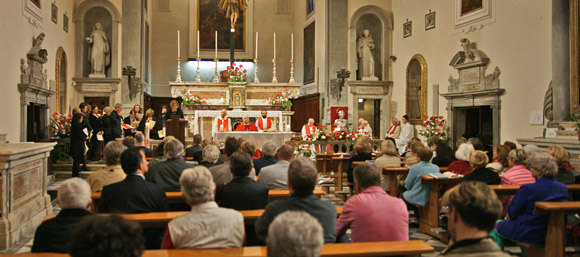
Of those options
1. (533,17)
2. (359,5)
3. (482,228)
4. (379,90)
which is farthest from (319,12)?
(482,228)

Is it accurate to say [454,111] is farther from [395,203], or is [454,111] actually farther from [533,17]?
[395,203]

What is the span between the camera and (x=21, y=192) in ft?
18.2

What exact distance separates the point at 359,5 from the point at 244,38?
678 centimetres

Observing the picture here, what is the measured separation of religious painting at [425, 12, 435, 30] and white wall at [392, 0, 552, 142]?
0.58ft

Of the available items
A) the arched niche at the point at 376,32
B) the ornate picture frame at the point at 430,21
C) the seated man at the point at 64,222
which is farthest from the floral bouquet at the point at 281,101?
the seated man at the point at 64,222

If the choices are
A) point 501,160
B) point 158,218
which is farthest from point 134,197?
point 501,160

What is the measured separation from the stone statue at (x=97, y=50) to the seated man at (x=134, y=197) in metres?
13.0

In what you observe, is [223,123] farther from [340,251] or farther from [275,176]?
[340,251]

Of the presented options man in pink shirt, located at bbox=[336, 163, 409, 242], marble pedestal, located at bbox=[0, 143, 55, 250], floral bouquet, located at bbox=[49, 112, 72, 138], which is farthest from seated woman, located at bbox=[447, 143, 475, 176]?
floral bouquet, located at bbox=[49, 112, 72, 138]

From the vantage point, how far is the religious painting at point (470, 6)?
485 inches

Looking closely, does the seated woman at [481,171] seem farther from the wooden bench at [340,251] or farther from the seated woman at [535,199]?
the wooden bench at [340,251]

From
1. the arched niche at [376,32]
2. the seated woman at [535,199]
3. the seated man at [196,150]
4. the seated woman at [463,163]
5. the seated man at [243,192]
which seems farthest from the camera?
the arched niche at [376,32]

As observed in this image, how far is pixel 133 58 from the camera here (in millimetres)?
16219

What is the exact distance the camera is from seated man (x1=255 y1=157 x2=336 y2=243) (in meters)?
2.98
